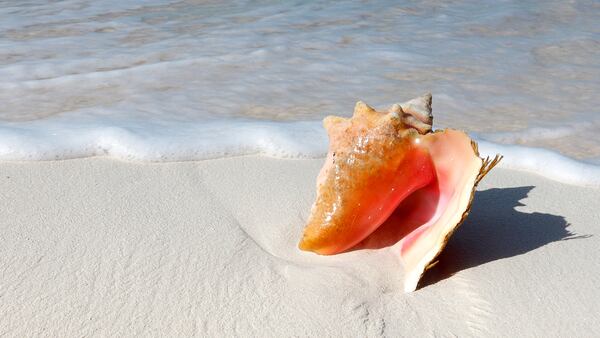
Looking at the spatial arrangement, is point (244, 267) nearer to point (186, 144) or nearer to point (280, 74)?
point (186, 144)

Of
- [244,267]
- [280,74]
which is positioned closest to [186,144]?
[244,267]

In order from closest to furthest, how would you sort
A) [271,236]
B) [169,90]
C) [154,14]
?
[271,236] → [169,90] → [154,14]

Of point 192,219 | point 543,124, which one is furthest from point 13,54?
point 543,124

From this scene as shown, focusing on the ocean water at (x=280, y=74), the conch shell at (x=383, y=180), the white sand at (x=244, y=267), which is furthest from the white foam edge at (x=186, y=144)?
the conch shell at (x=383, y=180)

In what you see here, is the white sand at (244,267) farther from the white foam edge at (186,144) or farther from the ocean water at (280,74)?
the ocean water at (280,74)

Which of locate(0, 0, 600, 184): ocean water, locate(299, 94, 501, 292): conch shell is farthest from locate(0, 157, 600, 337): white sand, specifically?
locate(0, 0, 600, 184): ocean water

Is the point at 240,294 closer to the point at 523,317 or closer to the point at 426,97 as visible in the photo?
the point at 523,317
